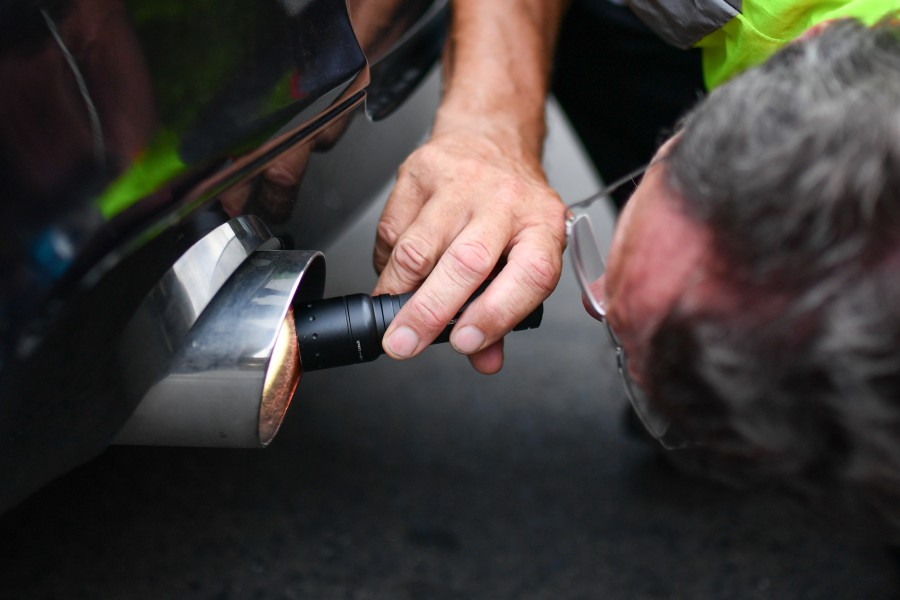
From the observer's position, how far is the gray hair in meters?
0.72

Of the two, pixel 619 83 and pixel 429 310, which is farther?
pixel 619 83

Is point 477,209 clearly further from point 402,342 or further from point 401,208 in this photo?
point 402,342

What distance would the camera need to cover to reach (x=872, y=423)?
2.46ft

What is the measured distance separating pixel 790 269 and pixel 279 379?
0.61m

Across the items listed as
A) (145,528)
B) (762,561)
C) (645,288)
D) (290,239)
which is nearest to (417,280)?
(290,239)

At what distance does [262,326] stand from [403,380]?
43.9 inches

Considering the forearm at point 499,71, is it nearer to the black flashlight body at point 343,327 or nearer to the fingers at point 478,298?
the fingers at point 478,298

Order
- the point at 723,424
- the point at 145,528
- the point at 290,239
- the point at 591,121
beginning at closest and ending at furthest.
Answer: the point at 723,424, the point at 290,239, the point at 145,528, the point at 591,121

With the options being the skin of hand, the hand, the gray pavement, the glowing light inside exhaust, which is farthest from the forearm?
the glowing light inside exhaust

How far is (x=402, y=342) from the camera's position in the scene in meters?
1.11

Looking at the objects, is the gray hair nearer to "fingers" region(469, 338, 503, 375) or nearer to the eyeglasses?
the eyeglasses

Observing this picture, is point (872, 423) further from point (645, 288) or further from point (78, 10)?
point (78, 10)

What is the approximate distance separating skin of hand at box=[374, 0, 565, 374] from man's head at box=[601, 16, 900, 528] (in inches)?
11.6

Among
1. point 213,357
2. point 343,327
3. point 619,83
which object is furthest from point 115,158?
point 619,83
